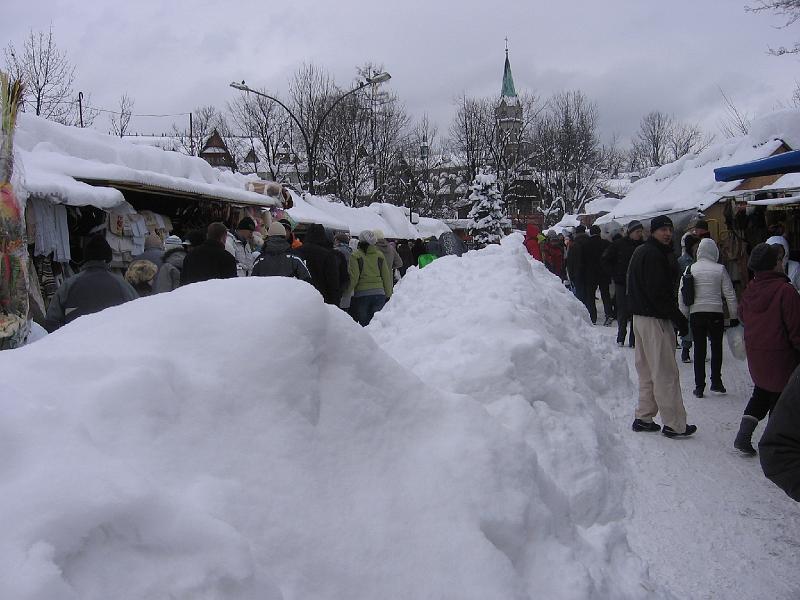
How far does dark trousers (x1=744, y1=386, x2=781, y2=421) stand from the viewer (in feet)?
17.5

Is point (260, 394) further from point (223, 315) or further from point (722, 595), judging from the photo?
point (722, 595)

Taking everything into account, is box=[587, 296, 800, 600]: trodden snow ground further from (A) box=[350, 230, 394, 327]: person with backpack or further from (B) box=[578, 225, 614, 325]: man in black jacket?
(B) box=[578, 225, 614, 325]: man in black jacket

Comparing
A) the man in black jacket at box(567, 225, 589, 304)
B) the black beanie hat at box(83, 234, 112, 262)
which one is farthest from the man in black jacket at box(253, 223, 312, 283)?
the man in black jacket at box(567, 225, 589, 304)

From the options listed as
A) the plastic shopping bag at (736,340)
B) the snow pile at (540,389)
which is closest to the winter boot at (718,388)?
the plastic shopping bag at (736,340)

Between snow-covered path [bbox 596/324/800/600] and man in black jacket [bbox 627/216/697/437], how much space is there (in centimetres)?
25

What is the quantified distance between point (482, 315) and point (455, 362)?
1.19 metres

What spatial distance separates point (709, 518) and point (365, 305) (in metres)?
6.74

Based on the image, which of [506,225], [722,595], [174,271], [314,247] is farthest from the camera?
[506,225]

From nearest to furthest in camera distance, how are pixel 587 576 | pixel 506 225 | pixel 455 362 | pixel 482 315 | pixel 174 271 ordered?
pixel 587 576 → pixel 455 362 → pixel 482 315 → pixel 174 271 → pixel 506 225

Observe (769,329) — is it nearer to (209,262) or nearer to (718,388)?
(718,388)

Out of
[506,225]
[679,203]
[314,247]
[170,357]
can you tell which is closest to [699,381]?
[314,247]

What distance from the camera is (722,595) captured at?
141 inches

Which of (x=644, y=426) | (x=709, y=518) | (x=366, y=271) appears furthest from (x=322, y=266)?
(x=709, y=518)

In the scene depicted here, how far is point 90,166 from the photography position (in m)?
8.41
